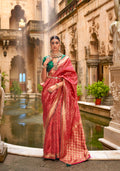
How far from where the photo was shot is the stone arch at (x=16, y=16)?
75.7ft

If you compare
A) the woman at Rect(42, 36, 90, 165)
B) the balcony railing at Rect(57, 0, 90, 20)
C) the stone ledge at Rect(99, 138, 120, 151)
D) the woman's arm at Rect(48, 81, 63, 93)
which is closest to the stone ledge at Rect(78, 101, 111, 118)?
the stone ledge at Rect(99, 138, 120, 151)

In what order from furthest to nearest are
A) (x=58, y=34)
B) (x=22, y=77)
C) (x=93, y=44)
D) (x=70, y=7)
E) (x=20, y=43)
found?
(x=22, y=77) < (x=20, y=43) < (x=58, y=34) < (x=70, y=7) < (x=93, y=44)

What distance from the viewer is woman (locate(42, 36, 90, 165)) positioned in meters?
3.17

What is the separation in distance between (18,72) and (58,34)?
8.31m

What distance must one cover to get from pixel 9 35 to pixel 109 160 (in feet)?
63.2

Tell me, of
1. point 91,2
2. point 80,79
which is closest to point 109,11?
point 91,2

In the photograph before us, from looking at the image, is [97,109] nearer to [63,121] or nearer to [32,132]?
[32,132]

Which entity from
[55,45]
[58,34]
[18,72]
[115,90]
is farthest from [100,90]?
[18,72]

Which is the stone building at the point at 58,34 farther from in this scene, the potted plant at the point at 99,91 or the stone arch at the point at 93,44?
the potted plant at the point at 99,91

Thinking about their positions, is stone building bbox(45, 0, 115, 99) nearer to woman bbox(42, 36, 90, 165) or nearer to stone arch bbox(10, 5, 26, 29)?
woman bbox(42, 36, 90, 165)

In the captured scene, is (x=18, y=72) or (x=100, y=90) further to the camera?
(x=18, y=72)

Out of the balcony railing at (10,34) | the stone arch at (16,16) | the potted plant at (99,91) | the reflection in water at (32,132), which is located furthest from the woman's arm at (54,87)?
the stone arch at (16,16)

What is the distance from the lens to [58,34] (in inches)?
649

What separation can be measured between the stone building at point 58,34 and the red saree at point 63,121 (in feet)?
22.3
